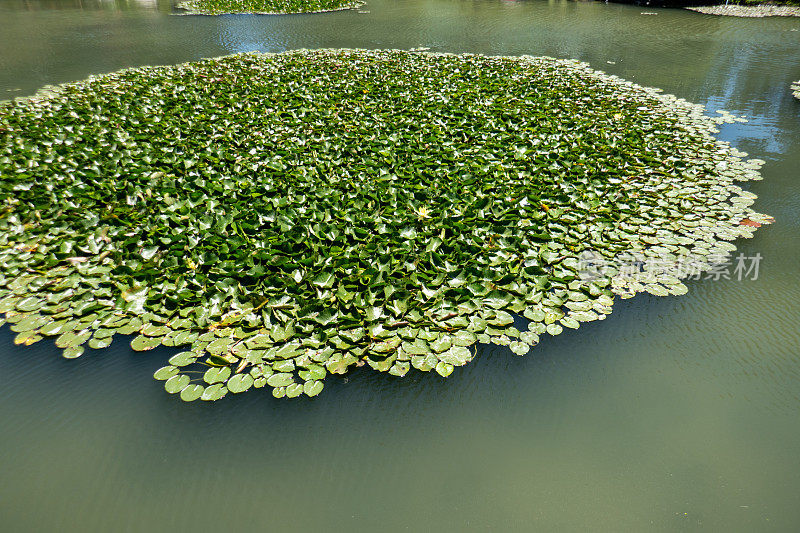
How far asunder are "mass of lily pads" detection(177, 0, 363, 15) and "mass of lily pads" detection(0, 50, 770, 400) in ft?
35.2

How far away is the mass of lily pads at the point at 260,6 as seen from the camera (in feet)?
46.6

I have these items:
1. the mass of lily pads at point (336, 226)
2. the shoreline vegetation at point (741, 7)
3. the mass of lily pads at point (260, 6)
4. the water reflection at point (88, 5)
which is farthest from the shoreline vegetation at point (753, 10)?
the water reflection at point (88, 5)

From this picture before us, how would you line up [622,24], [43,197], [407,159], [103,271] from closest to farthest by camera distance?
[103,271] < [43,197] < [407,159] < [622,24]

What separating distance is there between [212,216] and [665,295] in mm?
2896

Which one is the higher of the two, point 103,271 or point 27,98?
point 27,98

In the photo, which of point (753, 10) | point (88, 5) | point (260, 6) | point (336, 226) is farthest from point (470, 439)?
point (88, 5)

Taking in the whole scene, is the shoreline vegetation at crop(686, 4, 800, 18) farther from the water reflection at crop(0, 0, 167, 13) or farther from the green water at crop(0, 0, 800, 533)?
the water reflection at crop(0, 0, 167, 13)

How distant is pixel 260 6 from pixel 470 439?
665 inches

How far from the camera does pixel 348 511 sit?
1.56m

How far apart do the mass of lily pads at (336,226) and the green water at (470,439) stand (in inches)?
5.0

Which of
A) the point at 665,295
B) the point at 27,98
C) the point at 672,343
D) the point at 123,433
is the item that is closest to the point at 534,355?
the point at 672,343

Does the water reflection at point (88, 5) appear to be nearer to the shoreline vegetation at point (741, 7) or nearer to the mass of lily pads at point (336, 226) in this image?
the mass of lily pads at point (336, 226)

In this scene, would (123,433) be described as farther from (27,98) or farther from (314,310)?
(27,98)

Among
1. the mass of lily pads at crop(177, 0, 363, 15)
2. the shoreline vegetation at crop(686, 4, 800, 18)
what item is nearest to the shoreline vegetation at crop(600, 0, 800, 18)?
the shoreline vegetation at crop(686, 4, 800, 18)
